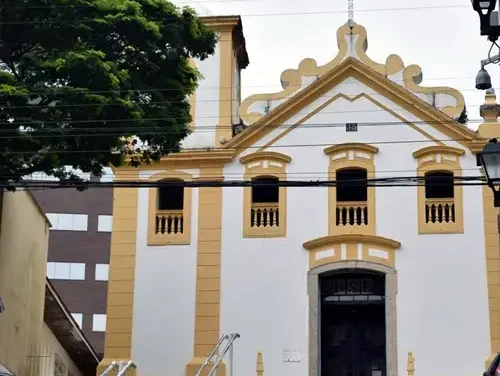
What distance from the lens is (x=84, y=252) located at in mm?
55625

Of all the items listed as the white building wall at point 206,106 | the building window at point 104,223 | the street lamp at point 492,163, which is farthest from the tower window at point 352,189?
the building window at point 104,223

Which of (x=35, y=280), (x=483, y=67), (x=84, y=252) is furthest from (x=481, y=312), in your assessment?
(x=84, y=252)

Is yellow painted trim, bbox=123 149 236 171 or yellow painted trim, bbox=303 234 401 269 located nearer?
yellow painted trim, bbox=303 234 401 269

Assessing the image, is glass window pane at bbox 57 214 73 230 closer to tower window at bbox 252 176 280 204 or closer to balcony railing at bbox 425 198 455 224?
tower window at bbox 252 176 280 204

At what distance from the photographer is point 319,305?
2481 centimetres

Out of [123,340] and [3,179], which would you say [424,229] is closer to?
[123,340]

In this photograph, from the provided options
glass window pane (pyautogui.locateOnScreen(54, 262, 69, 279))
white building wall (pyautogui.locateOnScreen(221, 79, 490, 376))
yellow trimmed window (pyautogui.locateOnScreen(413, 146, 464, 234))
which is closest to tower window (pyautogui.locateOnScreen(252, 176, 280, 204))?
white building wall (pyautogui.locateOnScreen(221, 79, 490, 376))

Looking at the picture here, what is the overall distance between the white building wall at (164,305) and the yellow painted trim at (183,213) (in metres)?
0.11

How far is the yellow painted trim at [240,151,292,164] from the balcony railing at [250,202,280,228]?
1.12 meters

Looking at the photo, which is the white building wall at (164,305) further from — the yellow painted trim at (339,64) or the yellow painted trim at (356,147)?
the yellow painted trim at (356,147)

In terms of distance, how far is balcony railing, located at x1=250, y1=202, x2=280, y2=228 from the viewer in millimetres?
25406

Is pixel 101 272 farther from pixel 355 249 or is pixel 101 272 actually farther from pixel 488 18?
pixel 488 18

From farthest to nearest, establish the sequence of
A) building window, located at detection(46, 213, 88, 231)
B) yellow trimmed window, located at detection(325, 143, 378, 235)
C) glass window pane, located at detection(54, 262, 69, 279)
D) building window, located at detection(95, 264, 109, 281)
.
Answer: building window, located at detection(46, 213, 88, 231)
building window, located at detection(95, 264, 109, 281)
glass window pane, located at detection(54, 262, 69, 279)
yellow trimmed window, located at detection(325, 143, 378, 235)

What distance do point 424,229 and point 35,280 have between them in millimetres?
9295
